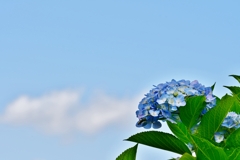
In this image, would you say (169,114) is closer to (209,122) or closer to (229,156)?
(209,122)

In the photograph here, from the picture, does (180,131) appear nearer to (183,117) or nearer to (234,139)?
(183,117)

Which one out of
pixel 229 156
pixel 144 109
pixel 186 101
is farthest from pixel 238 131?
pixel 144 109

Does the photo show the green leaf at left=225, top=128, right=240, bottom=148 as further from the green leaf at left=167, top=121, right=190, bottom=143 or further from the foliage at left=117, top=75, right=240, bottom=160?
the green leaf at left=167, top=121, right=190, bottom=143

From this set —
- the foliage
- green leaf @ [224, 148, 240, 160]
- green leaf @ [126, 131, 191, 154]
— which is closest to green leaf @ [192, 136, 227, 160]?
green leaf @ [224, 148, 240, 160]

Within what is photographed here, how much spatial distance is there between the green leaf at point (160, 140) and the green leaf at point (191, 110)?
0.14 meters

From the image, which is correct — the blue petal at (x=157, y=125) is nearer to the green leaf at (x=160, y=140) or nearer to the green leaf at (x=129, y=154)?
the green leaf at (x=160, y=140)

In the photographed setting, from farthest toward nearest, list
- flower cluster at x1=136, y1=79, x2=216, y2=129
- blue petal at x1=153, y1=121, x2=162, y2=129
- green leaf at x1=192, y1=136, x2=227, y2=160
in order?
blue petal at x1=153, y1=121, x2=162, y2=129
flower cluster at x1=136, y1=79, x2=216, y2=129
green leaf at x1=192, y1=136, x2=227, y2=160

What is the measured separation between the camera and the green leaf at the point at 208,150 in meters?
2.76

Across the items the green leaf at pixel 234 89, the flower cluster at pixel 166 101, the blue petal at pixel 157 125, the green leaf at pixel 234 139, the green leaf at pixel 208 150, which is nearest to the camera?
the green leaf at pixel 208 150

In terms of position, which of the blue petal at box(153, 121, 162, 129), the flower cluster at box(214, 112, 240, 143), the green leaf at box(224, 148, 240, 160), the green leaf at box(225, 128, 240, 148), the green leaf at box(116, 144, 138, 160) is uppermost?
the blue petal at box(153, 121, 162, 129)

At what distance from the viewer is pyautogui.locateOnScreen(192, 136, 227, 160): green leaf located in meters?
2.76

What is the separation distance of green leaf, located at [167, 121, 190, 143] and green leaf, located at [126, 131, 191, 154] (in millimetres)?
60

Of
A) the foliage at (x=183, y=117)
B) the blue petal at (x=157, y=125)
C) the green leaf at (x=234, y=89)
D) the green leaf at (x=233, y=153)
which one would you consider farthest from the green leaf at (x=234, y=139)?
the green leaf at (x=234, y=89)

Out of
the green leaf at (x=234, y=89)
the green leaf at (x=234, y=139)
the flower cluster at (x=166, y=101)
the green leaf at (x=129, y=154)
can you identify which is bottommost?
the green leaf at (x=234, y=139)
